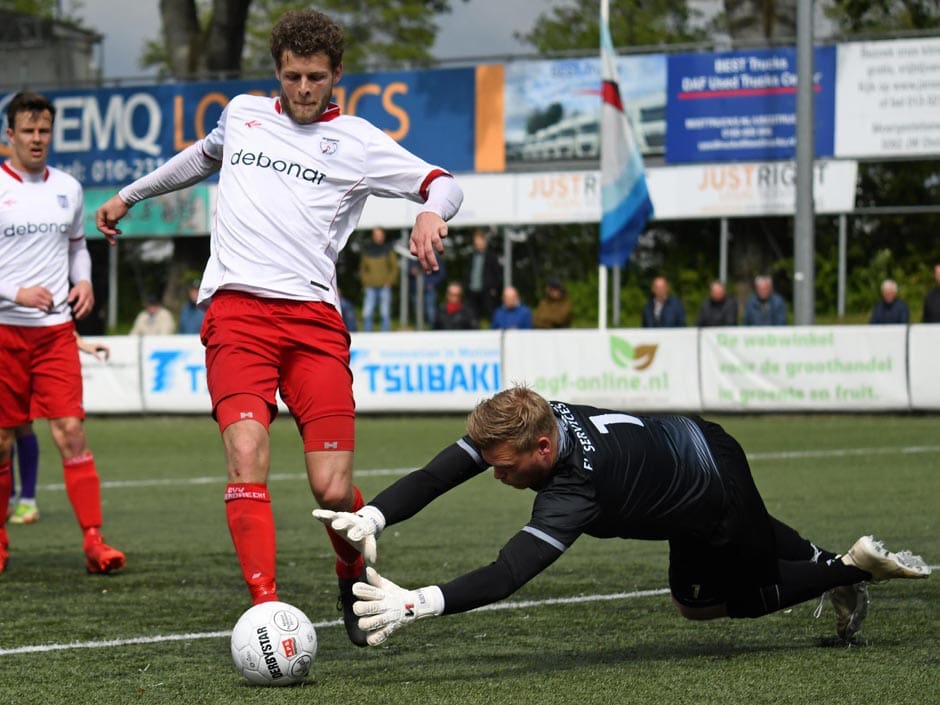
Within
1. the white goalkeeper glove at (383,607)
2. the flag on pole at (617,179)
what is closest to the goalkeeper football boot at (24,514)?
the white goalkeeper glove at (383,607)

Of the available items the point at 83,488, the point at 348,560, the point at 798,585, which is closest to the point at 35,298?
the point at 83,488

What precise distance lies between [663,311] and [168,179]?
1580 centimetres

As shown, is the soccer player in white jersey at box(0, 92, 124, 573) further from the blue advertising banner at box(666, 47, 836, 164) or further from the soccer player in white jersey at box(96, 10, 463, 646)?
the blue advertising banner at box(666, 47, 836, 164)

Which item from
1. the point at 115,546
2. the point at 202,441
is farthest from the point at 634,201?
the point at 115,546

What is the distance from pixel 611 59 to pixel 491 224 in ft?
18.7

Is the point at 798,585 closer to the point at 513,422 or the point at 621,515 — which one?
the point at 621,515

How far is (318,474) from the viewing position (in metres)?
5.79

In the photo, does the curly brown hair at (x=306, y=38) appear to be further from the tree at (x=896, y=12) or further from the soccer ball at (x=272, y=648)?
the tree at (x=896, y=12)

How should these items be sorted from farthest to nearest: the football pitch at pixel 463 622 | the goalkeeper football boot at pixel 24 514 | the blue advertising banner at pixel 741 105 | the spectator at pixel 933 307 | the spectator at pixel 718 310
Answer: the blue advertising banner at pixel 741 105 < the spectator at pixel 718 310 < the spectator at pixel 933 307 < the goalkeeper football boot at pixel 24 514 < the football pitch at pixel 463 622

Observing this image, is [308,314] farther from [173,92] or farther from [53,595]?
[173,92]

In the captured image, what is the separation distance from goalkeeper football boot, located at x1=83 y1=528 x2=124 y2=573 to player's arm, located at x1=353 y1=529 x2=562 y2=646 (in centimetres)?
348

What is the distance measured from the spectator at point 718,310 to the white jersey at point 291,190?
1554 centimetres

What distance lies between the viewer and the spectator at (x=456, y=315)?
2264cm

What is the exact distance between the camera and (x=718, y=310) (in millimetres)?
21484
